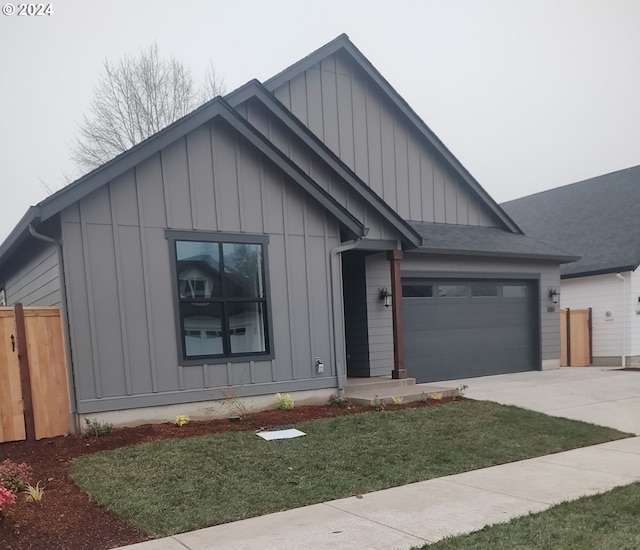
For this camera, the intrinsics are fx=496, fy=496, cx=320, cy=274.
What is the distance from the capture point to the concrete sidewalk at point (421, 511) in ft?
12.0

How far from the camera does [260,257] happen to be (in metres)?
8.11

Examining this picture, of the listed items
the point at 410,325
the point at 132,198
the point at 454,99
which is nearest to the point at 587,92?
the point at 454,99

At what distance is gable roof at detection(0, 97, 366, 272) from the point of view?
252 inches

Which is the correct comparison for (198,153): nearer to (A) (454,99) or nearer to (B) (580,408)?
(B) (580,408)

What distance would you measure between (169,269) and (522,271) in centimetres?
958

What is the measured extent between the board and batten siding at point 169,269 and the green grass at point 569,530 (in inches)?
190

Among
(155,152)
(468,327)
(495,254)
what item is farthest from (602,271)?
(155,152)

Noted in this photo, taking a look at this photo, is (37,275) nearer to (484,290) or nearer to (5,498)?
(5,498)

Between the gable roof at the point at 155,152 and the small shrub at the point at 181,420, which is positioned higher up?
the gable roof at the point at 155,152

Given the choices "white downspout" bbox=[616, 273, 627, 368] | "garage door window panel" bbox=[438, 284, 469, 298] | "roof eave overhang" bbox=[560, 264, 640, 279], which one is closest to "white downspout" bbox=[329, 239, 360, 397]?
"garage door window panel" bbox=[438, 284, 469, 298]

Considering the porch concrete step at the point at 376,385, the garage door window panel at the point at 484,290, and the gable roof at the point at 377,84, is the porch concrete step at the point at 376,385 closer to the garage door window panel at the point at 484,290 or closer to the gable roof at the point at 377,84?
the garage door window panel at the point at 484,290

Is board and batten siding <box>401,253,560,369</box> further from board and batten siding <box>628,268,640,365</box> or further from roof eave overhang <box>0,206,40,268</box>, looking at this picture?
roof eave overhang <box>0,206,40,268</box>

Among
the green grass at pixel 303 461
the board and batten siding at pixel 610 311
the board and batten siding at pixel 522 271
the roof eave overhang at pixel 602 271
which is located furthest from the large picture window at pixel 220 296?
the board and batten siding at pixel 610 311

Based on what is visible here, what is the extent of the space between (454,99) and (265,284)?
93.5 feet
